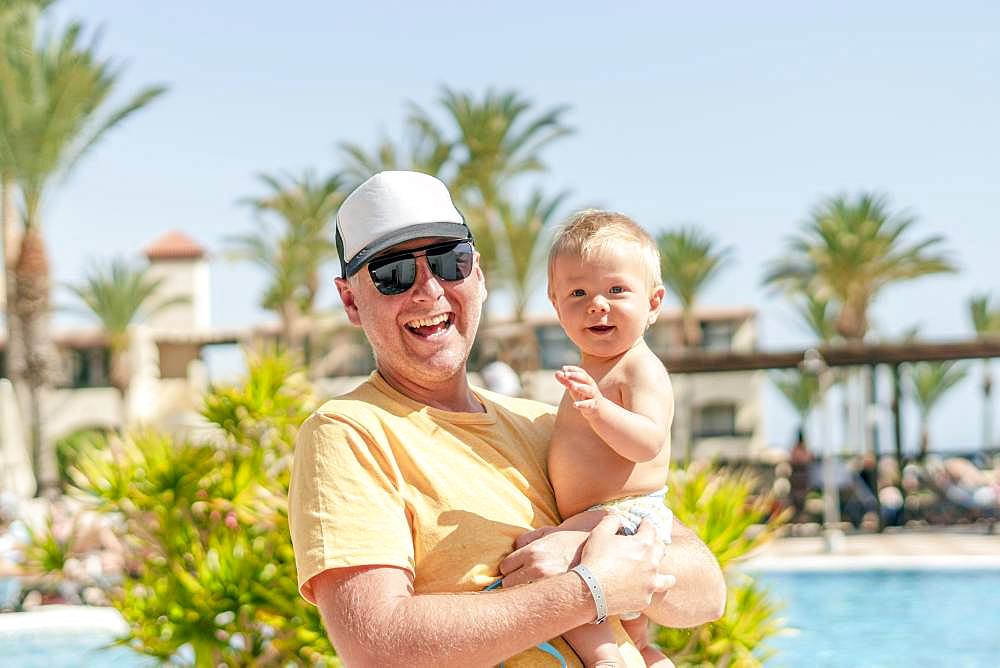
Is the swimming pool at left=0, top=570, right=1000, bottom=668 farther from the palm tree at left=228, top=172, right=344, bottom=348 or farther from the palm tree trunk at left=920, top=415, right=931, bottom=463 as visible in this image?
the palm tree trunk at left=920, top=415, right=931, bottom=463

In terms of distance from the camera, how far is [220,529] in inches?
247

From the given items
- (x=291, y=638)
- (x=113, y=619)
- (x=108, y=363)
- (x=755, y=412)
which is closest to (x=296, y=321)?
(x=108, y=363)

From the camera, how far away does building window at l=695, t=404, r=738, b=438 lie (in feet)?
153

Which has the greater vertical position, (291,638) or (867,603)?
(291,638)

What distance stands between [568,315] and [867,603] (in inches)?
561

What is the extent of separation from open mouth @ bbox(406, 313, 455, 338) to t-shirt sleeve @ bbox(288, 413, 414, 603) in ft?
1.12

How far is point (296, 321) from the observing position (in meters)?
38.8

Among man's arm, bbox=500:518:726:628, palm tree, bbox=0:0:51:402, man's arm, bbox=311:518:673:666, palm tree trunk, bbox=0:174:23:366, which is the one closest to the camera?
man's arm, bbox=311:518:673:666

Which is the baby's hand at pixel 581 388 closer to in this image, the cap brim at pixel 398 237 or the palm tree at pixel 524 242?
the cap brim at pixel 398 237

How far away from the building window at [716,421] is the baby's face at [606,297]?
44011 mm

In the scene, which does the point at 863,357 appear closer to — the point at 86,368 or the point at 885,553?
the point at 885,553

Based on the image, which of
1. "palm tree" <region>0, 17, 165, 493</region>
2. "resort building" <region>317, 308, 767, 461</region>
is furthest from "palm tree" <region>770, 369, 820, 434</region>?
"palm tree" <region>0, 17, 165, 493</region>

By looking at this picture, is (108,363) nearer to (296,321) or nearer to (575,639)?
(296,321)

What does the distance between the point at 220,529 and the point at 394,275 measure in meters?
3.96
